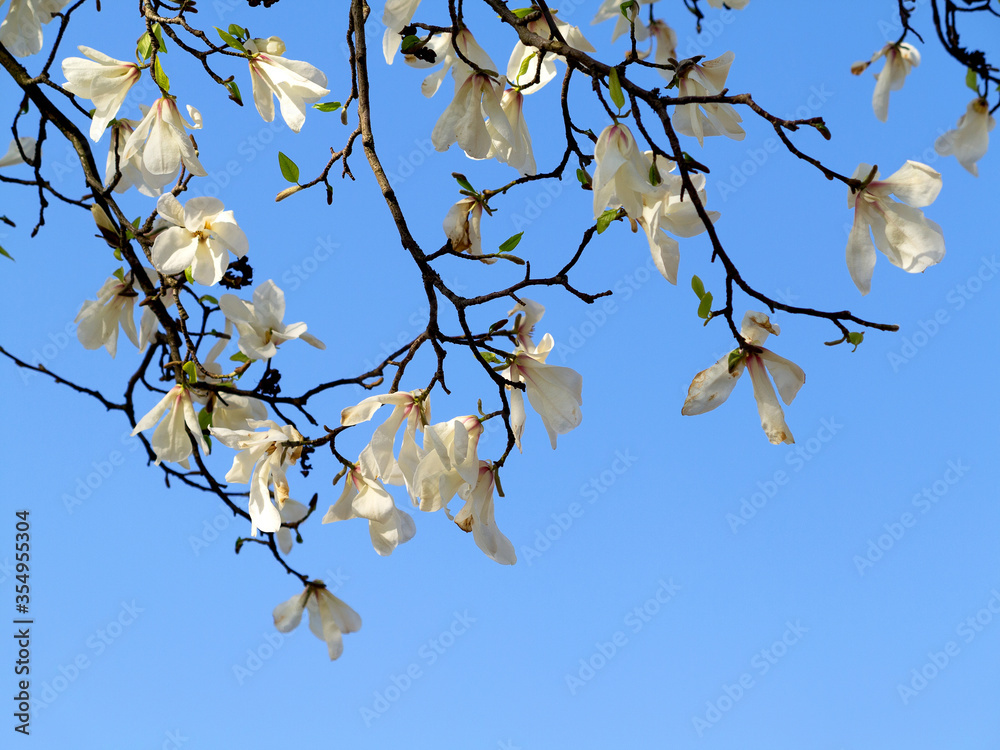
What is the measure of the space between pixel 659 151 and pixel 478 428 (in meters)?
0.40

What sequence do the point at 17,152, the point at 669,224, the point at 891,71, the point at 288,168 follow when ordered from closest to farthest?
the point at 669,224, the point at 288,168, the point at 17,152, the point at 891,71

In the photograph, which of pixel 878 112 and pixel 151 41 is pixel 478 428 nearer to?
pixel 151 41

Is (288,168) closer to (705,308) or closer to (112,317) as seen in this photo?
(112,317)

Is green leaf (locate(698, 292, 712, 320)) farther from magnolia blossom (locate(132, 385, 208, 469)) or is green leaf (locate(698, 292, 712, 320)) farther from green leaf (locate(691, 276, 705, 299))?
magnolia blossom (locate(132, 385, 208, 469))

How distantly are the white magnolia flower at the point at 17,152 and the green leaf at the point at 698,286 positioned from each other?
1.33 metres

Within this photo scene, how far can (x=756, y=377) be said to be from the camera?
3.58 ft

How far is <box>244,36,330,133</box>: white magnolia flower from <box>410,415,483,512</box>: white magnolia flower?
55cm

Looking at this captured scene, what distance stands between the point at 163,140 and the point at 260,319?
1.03ft

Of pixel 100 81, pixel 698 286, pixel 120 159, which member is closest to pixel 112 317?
pixel 120 159

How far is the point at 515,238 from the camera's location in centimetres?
117

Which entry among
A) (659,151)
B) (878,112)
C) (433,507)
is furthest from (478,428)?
(878,112)

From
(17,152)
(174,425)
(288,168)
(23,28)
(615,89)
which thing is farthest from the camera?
(17,152)

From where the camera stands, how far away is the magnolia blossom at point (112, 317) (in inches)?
57.6

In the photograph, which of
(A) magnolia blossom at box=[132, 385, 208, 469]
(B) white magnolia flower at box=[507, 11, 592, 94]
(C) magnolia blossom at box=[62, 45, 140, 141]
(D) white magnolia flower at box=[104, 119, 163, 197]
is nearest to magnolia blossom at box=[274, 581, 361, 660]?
(A) magnolia blossom at box=[132, 385, 208, 469]
